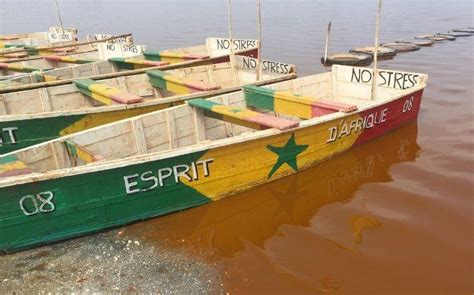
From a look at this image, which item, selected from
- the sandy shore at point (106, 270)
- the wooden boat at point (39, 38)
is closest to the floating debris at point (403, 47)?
the wooden boat at point (39, 38)

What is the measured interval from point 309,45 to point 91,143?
23.6 m

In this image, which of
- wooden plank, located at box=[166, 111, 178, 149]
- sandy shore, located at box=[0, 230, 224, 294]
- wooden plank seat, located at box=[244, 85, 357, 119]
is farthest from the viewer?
wooden plank seat, located at box=[244, 85, 357, 119]

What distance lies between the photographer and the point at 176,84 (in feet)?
37.1

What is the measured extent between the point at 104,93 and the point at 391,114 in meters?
7.55

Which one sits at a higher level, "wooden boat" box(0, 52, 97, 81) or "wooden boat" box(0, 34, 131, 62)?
"wooden boat" box(0, 34, 131, 62)

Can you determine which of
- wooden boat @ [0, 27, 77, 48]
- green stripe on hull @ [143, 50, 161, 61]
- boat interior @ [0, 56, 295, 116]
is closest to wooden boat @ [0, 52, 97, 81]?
boat interior @ [0, 56, 295, 116]

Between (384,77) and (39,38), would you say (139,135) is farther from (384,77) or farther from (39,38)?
(39,38)

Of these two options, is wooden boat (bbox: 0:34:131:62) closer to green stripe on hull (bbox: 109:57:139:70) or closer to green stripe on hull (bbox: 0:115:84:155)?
green stripe on hull (bbox: 109:57:139:70)

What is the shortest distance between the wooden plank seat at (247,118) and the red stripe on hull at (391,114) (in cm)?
237

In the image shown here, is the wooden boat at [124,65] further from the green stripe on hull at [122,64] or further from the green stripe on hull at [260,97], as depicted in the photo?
the green stripe on hull at [260,97]

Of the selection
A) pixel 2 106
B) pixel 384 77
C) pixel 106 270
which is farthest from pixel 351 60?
pixel 106 270

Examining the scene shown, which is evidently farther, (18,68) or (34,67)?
(34,67)

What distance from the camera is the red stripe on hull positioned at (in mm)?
9648

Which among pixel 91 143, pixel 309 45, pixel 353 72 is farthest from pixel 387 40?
pixel 91 143
